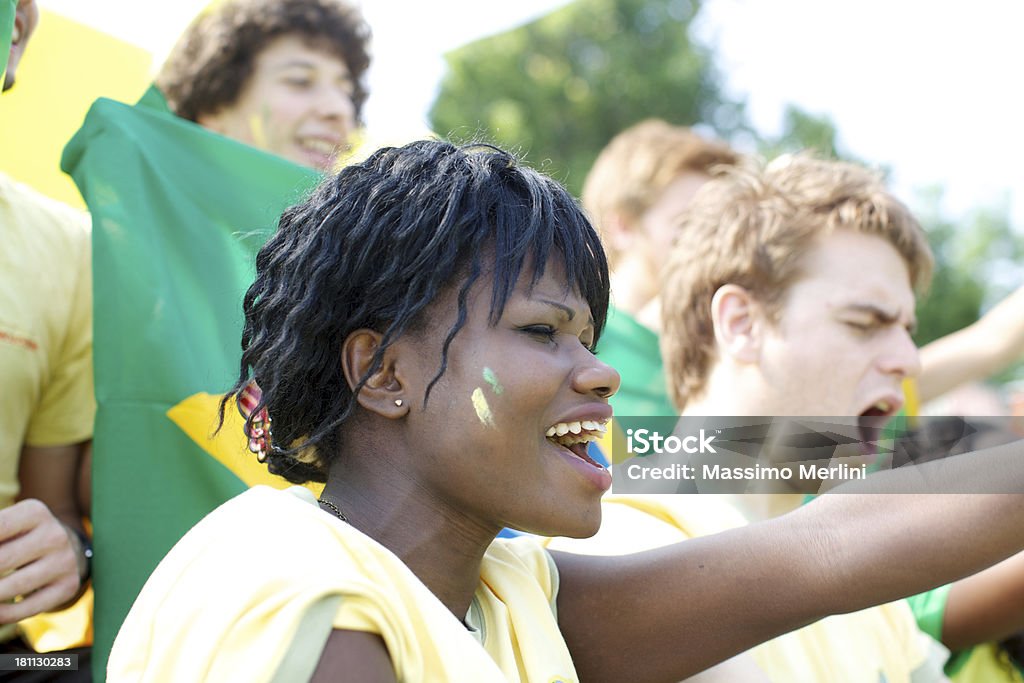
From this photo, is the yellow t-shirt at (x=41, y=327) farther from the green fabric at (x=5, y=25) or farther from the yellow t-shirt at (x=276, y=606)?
the yellow t-shirt at (x=276, y=606)

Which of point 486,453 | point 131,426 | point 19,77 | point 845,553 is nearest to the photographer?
point 486,453

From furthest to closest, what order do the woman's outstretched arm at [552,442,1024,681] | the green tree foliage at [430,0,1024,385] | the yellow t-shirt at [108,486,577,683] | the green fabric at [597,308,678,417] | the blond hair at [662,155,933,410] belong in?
the green tree foliage at [430,0,1024,385] → the green fabric at [597,308,678,417] → the blond hair at [662,155,933,410] → the woman's outstretched arm at [552,442,1024,681] → the yellow t-shirt at [108,486,577,683]

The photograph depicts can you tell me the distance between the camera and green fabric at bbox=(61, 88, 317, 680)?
6.94 feet

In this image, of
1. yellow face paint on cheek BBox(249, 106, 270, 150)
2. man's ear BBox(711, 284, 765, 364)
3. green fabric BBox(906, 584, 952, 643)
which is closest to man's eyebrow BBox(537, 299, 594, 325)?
man's ear BBox(711, 284, 765, 364)

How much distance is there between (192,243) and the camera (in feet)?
7.89

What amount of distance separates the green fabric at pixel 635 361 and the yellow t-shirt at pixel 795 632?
1.47 meters

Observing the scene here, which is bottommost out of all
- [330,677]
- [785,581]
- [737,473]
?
[330,677]

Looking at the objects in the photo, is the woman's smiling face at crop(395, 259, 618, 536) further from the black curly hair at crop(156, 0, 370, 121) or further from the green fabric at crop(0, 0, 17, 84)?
the black curly hair at crop(156, 0, 370, 121)

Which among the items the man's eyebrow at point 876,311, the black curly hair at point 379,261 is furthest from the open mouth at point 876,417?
the black curly hair at point 379,261

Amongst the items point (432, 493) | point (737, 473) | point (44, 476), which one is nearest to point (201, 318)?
point (44, 476)

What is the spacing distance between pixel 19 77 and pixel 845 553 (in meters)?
2.40

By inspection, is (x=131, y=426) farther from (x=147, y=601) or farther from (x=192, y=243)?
(x=147, y=601)

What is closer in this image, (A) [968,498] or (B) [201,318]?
(A) [968,498]

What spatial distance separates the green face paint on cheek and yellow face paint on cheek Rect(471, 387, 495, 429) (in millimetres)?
16
